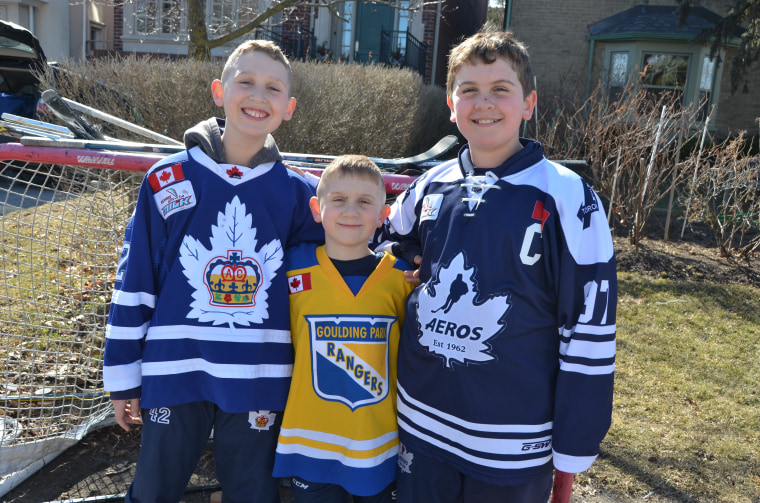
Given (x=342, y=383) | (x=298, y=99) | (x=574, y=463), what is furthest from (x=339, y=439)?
(x=298, y=99)

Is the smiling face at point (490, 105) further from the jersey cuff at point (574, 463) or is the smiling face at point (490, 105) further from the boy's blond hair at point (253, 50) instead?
the jersey cuff at point (574, 463)

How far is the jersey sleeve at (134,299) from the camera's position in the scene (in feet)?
6.90

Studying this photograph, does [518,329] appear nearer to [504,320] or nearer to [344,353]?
[504,320]

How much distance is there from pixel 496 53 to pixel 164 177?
4.10 feet

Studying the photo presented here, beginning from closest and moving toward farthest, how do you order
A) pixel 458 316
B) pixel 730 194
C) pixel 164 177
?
pixel 458 316
pixel 164 177
pixel 730 194

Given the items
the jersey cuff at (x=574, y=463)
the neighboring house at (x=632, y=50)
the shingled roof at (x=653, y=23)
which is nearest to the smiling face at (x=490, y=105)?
the jersey cuff at (x=574, y=463)

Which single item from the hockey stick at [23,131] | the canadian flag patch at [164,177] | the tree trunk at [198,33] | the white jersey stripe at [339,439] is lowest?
the white jersey stripe at [339,439]

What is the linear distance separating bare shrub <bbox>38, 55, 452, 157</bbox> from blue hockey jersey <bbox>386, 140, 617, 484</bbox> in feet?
18.4

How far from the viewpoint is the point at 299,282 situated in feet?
7.25

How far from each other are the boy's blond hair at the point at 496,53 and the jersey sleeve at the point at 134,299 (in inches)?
48.2

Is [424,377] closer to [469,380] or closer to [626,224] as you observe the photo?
[469,380]

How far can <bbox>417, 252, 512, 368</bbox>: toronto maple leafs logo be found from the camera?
191 centimetres

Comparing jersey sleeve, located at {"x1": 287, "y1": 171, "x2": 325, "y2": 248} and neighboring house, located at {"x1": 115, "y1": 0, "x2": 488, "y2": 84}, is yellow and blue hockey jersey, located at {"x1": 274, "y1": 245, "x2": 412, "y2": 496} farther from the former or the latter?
neighboring house, located at {"x1": 115, "y1": 0, "x2": 488, "y2": 84}

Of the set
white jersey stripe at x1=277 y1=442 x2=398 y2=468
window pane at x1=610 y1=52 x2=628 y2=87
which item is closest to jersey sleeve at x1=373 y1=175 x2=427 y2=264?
white jersey stripe at x1=277 y1=442 x2=398 y2=468
